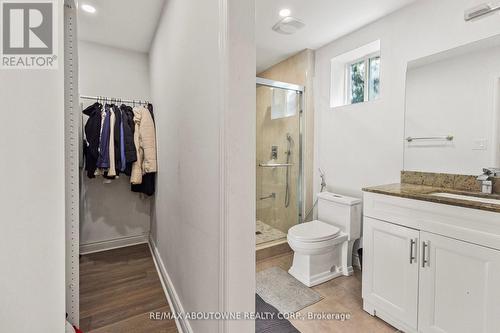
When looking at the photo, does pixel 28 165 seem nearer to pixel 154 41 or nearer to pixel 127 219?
pixel 154 41

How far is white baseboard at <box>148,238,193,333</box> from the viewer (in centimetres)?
146

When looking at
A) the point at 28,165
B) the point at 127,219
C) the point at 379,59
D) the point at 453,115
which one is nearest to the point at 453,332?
the point at 453,115

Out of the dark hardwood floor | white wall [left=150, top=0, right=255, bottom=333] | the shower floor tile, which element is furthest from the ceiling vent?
the dark hardwood floor

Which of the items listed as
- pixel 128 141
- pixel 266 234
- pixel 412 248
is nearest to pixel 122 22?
pixel 128 141

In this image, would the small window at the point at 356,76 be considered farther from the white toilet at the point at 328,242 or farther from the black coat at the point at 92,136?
the black coat at the point at 92,136

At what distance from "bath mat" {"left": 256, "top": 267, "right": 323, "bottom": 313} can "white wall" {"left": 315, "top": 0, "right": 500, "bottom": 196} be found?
1.10 m

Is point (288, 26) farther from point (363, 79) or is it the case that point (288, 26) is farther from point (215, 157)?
point (215, 157)

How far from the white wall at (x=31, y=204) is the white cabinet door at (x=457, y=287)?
5.73 feet

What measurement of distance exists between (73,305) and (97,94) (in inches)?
92.7

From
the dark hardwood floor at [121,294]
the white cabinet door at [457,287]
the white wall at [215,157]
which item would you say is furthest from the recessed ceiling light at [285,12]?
the dark hardwood floor at [121,294]

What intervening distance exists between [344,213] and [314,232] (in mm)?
390

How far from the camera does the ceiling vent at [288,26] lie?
2.10 metres

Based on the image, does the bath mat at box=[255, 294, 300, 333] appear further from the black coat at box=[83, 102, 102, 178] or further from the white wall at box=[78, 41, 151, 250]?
the black coat at box=[83, 102, 102, 178]

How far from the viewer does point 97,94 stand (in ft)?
8.66
